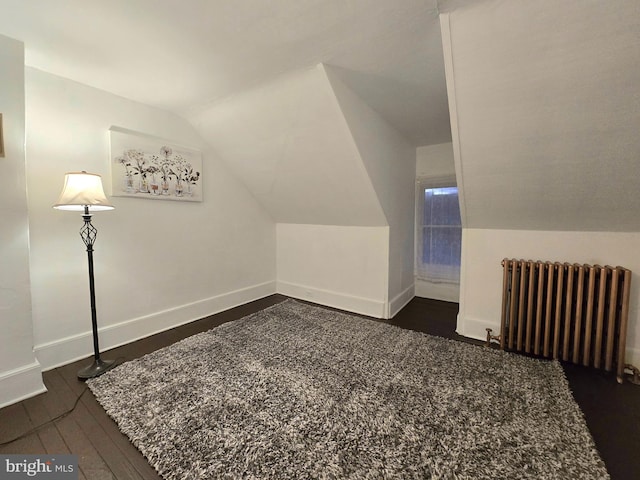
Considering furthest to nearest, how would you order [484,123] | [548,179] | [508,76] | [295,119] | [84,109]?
[295,119]
[84,109]
[548,179]
[484,123]
[508,76]

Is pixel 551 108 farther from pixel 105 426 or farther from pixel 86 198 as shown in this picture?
pixel 105 426

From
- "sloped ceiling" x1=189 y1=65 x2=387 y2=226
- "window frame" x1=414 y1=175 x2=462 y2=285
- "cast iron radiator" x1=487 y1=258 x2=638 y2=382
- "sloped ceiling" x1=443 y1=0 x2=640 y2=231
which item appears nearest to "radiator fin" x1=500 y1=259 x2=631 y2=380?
"cast iron radiator" x1=487 y1=258 x2=638 y2=382

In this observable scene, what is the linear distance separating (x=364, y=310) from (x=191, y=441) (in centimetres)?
221

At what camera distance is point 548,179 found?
1.91 m

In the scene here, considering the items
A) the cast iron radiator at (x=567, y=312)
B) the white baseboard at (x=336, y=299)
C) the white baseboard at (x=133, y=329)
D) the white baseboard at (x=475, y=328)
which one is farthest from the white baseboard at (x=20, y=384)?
the cast iron radiator at (x=567, y=312)

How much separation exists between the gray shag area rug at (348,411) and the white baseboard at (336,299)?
74 centimetres

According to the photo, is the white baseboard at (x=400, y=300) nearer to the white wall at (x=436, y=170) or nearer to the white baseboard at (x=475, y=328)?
the white wall at (x=436, y=170)

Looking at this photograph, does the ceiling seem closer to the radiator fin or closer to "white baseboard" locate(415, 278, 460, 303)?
the radiator fin

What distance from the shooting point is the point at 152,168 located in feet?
8.23

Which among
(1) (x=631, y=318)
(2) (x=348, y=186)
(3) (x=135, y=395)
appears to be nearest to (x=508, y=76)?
(2) (x=348, y=186)

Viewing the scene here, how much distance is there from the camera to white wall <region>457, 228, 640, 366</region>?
1987mm

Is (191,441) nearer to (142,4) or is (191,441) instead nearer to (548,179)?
(142,4)

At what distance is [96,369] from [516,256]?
357 centimetres

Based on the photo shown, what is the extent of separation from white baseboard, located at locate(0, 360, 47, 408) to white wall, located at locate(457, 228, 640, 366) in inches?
134
